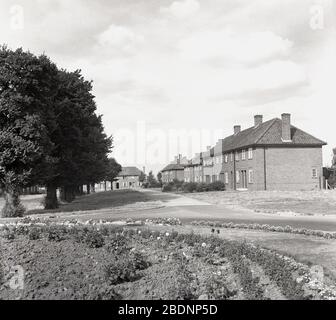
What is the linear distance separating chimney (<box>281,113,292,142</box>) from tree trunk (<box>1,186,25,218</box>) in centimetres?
3349

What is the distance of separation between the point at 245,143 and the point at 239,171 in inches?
157

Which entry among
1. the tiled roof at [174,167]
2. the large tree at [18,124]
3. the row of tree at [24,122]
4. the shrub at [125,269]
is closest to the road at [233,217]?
the row of tree at [24,122]

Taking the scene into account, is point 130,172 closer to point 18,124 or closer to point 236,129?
point 236,129

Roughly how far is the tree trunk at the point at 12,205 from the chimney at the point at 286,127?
110 feet

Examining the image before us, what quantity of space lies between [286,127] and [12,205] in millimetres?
34526

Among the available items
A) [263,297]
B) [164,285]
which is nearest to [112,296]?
[164,285]

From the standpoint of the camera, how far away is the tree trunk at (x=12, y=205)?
2216 centimetres

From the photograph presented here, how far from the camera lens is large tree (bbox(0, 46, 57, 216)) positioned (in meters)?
21.8

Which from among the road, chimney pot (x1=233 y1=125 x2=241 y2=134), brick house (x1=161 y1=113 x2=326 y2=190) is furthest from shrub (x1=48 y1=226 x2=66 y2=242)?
chimney pot (x1=233 y1=125 x2=241 y2=134)

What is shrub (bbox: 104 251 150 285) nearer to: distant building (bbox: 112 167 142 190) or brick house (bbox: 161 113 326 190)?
brick house (bbox: 161 113 326 190)

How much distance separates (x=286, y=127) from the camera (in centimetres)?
4834

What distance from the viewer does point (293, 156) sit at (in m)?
47.8

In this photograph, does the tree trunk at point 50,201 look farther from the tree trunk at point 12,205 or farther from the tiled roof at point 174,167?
the tiled roof at point 174,167

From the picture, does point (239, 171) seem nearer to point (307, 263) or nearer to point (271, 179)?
point (271, 179)
